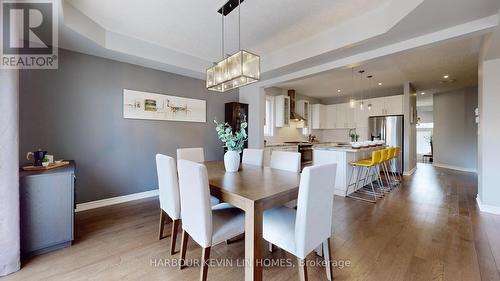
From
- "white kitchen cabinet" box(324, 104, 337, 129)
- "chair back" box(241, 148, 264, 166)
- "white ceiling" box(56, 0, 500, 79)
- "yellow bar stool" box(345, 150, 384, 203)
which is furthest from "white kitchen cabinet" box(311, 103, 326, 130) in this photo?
"chair back" box(241, 148, 264, 166)

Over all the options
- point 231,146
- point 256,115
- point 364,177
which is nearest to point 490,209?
point 364,177

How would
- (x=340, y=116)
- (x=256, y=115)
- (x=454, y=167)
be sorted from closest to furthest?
(x=256, y=115) < (x=454, y=167) < (x=340, y=116)

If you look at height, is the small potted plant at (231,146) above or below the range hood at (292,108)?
below

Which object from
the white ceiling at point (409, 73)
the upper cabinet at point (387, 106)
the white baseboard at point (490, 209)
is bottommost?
the white baseboard at point (490, 209)

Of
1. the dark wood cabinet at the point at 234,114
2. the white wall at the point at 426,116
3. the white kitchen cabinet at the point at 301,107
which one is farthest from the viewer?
the white wall at the point at 426,116

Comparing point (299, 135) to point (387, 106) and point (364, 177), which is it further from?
point (364, 177)

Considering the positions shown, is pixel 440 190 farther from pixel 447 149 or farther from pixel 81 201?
pixel 81 201

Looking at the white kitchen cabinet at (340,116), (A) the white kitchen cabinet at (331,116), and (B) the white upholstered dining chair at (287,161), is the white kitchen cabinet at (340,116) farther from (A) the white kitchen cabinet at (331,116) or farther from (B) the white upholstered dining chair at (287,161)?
(B) the white upholstered dining chair at (287,161)

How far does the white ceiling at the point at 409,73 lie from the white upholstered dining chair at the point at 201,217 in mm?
3110

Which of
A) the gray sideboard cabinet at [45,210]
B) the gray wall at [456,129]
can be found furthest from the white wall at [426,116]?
the gray sideboard cabinet at [45,210]

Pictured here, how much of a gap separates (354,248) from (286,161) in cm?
110

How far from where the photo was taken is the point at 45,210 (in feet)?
6.38

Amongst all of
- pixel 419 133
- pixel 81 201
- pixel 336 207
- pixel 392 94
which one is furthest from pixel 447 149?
pixel 81 201

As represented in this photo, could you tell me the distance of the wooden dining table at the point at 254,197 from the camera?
130 cm
